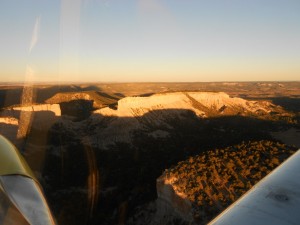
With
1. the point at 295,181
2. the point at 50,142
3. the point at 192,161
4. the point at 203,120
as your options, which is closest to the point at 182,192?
the point at 192,161

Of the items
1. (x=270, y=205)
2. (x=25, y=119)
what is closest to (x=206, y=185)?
(x=270, y=205)

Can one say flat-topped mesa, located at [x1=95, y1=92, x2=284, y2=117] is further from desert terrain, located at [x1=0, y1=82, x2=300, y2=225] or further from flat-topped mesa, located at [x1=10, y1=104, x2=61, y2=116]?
Answer: flat-topped mesa, located at [x1=10, y1=104, x2=61, y2=116]

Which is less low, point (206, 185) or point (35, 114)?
point (35, 114)

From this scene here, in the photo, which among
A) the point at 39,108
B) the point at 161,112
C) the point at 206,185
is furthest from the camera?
the point at 161,112

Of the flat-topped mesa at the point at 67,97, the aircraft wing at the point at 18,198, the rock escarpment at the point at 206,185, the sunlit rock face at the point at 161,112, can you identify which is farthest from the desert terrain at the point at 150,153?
the aircraft wing at the point at 18,198

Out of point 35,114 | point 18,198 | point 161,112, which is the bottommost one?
point 161,112

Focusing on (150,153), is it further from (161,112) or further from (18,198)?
(18,198)

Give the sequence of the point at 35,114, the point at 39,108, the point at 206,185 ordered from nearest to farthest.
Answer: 1. the point at 206,185
2. the point at 35,114
3. the point at 39,108
